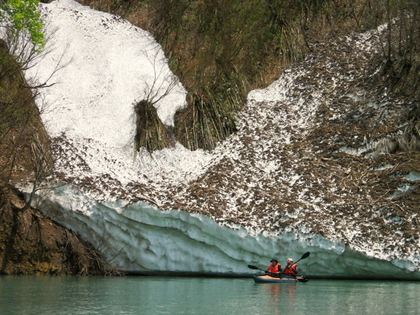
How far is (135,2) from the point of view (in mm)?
29578

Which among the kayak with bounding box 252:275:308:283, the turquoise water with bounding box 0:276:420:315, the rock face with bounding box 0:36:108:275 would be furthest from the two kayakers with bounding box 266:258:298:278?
the rock face with bounding box 0:36:108:275

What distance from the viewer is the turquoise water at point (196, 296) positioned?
13.0 metres

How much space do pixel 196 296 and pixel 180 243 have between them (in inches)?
212

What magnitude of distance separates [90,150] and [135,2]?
9.37 meters

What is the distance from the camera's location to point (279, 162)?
77.3 ft

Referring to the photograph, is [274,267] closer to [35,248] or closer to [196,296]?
[196,296]

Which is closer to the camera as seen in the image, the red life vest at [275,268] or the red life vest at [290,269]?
the red life vest at [290,269]

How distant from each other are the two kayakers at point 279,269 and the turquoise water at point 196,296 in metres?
0.33

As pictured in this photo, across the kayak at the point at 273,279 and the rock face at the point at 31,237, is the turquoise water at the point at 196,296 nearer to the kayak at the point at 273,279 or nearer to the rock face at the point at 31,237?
the kayak at the point at 273,279

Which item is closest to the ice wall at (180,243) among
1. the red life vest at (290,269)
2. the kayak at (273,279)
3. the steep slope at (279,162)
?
the steep slope at (279,162)

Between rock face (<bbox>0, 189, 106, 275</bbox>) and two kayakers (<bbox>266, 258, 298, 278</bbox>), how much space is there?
200 inches

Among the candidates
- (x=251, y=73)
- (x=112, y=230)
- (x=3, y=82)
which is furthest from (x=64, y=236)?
(x=251, y=73)

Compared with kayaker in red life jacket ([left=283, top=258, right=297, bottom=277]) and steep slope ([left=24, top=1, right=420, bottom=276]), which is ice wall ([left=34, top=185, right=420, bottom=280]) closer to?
steep slope ([left=24, top=1, right=420, bottom=276])

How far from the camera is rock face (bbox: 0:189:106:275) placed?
20.3 m
